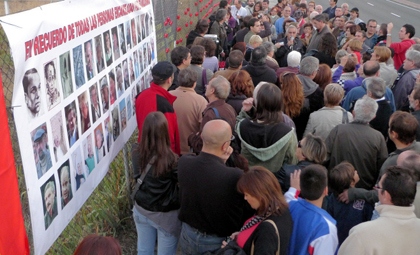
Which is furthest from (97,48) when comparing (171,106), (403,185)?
(403,185)

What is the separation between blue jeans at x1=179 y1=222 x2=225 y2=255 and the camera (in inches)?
138

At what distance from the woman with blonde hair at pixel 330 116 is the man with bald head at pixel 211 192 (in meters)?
1.86

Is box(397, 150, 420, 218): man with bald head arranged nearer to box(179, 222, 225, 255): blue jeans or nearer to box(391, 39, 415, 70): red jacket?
box(179, 222, 225, 255): blue jeans

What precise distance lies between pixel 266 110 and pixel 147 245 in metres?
1.55

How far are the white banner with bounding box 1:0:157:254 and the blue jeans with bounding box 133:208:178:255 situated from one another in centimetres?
50

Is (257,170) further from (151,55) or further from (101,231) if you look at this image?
(151,55)

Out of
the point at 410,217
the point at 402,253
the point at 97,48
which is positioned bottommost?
the point at 402,253

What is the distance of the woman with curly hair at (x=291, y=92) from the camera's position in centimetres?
525

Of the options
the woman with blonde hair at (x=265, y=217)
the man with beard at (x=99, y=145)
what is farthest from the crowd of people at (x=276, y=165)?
the man with beard at (x=99, y=145)

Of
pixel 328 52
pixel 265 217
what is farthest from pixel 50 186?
pixel 328 52

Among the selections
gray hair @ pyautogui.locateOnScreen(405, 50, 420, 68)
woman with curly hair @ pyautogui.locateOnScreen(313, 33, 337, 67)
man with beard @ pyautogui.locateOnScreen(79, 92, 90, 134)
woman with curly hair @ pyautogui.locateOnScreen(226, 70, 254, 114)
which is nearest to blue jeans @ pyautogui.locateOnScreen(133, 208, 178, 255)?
man with beard @ pyautogui.locateOnScreen(79, 92, 90, 134)

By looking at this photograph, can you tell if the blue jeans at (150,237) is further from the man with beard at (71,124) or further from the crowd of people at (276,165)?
the man with beard at (71,124)

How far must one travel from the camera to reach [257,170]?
3068mm

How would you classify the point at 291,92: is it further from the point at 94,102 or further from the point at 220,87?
the point at 94,102
